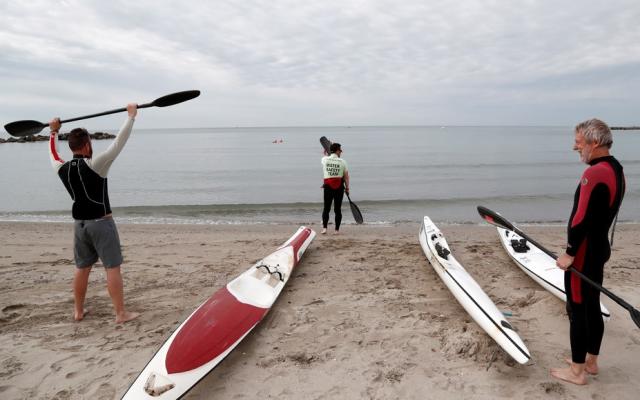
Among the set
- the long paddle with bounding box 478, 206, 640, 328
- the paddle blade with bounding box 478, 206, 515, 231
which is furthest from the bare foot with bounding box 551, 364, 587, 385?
the paddle blade with bounding box 478, 206, 515, 231

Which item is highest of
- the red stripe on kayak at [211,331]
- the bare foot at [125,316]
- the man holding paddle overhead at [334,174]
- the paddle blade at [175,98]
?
the paddle blade at [175,98]

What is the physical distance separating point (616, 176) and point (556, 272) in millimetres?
2623

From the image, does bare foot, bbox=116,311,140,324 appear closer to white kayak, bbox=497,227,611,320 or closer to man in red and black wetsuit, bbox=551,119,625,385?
man in red and black wetsuit, bbox=551,119,625,385

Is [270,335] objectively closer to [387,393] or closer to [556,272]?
[387,393]

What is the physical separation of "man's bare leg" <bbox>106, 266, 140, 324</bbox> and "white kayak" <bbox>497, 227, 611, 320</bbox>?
4.13 meters

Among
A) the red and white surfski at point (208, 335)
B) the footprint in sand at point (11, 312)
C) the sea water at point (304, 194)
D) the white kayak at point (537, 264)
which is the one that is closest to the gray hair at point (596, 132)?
the white kayak at point (537, 264)

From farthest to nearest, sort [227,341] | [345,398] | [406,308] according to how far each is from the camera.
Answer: [406,308]
[227,341]
[345,398]

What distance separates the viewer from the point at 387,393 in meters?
2.68

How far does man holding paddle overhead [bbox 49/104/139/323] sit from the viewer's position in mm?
3248

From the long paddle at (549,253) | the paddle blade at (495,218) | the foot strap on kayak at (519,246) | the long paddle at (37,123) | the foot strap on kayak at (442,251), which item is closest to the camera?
the long paddle at (549,253)

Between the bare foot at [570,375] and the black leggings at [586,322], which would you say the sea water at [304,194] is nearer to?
the bare foot at [570,375]

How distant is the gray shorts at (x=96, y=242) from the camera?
3.35m

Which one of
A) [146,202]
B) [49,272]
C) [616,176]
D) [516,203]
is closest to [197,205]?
[146,202]

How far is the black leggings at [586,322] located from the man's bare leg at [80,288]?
148 inches
